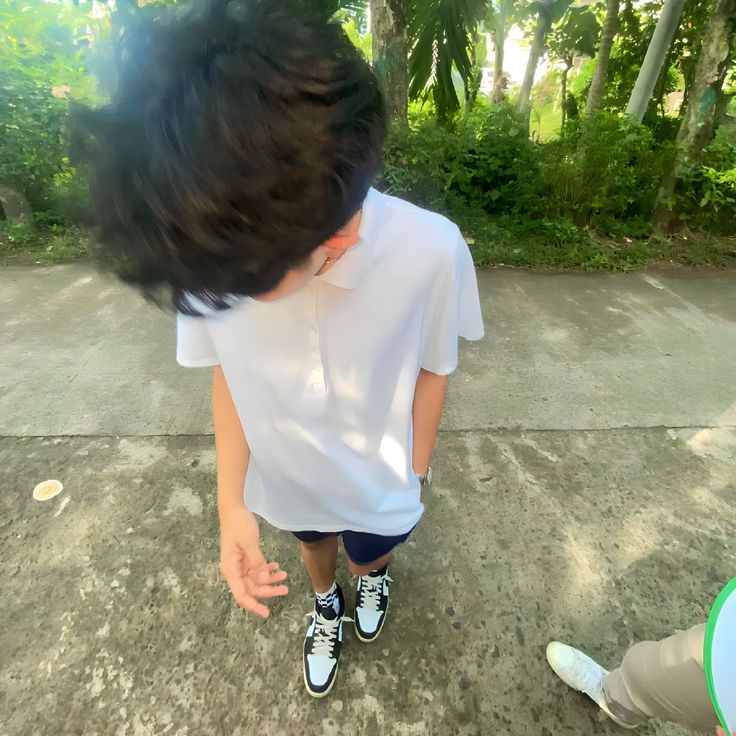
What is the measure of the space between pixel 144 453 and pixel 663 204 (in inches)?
195

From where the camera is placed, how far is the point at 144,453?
7.64 ft

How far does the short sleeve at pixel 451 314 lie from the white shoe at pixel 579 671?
1.09 m

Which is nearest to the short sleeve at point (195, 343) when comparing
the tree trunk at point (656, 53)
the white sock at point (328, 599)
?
the white sock at point (328, 599)

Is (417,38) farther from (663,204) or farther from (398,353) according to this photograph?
(398,353)

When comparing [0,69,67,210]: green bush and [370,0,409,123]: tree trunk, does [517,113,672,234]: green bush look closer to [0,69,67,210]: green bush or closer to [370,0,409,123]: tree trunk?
[370,0,409,123]: tree trunk

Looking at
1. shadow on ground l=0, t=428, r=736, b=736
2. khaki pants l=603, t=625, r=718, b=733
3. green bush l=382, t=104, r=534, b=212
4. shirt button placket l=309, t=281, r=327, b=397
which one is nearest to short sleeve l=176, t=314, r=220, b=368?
shirt button placket l=309, t=281, r=327, b=397

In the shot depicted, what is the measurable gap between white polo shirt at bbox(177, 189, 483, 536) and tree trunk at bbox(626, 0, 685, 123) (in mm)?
5079

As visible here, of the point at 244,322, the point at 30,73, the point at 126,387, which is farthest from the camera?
the point at 30,73

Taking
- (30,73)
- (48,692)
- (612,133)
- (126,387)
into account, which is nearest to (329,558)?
(48,692)

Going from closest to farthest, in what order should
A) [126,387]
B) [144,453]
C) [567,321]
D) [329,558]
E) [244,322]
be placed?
[244,322] < [329,558] < [144,453] < [126,387] < [567,321]

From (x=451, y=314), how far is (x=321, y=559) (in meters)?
0.87

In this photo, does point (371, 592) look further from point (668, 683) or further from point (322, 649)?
point (668, 683)

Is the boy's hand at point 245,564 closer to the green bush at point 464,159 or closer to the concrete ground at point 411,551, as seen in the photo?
the concrete ground at point 411,551

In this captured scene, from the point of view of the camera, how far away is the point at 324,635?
155 cm
